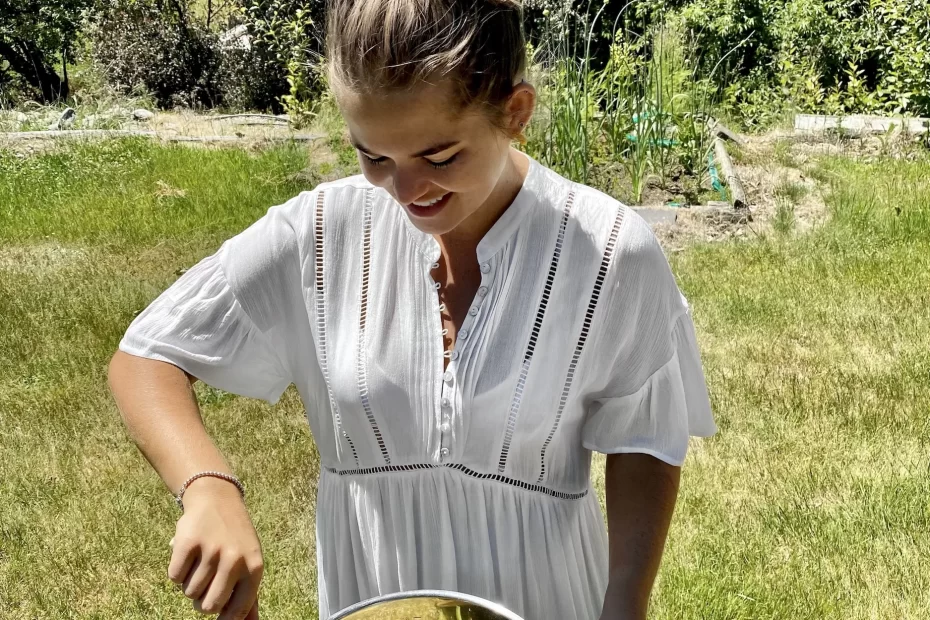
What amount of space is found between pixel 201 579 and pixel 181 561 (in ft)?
0.09

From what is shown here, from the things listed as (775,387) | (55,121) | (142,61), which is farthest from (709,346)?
(142,61)

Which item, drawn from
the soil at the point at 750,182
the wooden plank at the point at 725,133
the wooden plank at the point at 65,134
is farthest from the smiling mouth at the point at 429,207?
the wooden plank at the point at 65,134

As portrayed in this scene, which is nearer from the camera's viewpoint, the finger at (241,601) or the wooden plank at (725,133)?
the finger at (241,601)

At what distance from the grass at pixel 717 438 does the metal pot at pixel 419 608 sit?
6.20 feet

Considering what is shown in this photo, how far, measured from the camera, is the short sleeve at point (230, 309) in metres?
1.23

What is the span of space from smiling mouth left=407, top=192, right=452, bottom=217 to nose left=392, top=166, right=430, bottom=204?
0.03 m

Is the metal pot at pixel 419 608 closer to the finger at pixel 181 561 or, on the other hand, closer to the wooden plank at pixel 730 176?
the finger at pixel 181 561

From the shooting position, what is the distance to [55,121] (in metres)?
9.70

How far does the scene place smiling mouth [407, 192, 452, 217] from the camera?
3.86 feet

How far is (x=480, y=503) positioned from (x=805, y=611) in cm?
182

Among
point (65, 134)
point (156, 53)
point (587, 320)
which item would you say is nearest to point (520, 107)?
point (587, 320)

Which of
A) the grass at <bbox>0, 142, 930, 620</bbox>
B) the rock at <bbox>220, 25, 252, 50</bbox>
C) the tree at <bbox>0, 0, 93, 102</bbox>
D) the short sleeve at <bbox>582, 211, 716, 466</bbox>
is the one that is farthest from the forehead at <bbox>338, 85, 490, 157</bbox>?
the tree at <bbox>0, 0, 93, 102</bbox>

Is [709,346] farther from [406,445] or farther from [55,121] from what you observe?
[55,121]

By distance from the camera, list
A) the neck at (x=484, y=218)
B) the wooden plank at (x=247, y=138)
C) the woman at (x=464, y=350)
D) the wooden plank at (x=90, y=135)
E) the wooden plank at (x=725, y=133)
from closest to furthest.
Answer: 1. the woman at (x=464, y=350)
2. the neck at (x=484, y=218)
3. the wooden plank at (x=725, y=133)
4. the wooden plank at (x=247, y=138)
5. the wooden plank at (x=90, y=135)
